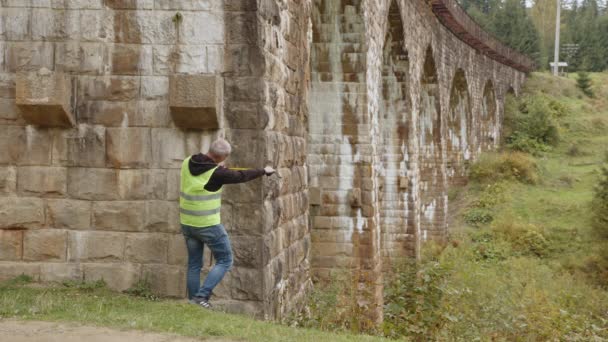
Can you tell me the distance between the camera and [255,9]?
6.14 m

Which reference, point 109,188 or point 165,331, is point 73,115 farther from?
point 165,331

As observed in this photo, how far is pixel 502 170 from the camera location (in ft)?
102

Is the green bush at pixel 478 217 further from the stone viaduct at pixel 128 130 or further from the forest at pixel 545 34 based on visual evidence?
the forest at pixel 545 34

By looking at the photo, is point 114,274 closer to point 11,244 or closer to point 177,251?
point 177,251

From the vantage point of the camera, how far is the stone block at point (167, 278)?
6.25 m

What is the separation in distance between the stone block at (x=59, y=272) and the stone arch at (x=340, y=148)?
6.18 m

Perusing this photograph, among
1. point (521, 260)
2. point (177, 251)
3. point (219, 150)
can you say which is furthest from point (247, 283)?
point (521, 260)

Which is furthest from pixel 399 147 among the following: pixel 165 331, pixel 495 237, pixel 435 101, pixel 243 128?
pixel 165 331

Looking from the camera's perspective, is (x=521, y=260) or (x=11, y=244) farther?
(x=521, y=260)

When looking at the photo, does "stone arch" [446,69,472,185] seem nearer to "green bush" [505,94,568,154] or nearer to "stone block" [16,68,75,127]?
"green bush" [505,94,568,154]

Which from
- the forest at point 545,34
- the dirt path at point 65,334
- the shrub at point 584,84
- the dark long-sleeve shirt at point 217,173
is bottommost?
the dirt path at point 65,334

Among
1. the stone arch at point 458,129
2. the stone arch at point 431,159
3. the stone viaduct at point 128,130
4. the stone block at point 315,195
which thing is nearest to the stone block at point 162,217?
the stone viaduct at point 128,130

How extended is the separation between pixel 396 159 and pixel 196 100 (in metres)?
11.5

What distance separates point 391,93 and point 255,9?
1113 centimetres
